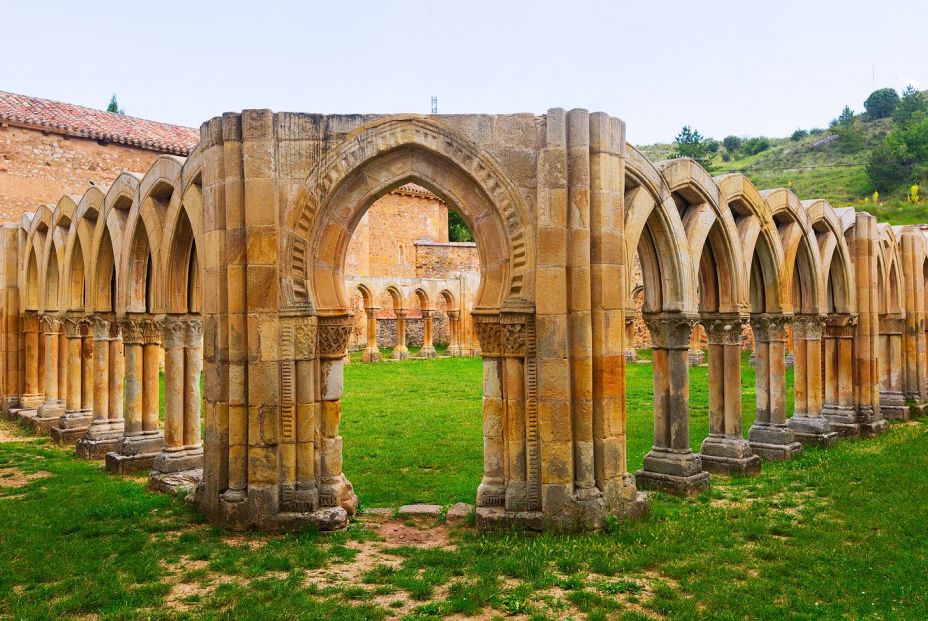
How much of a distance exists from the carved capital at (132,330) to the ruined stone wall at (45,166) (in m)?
14.3

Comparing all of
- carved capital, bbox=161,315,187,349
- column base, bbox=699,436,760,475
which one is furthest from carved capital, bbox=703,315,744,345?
carved capital, bbox=161,315,187,349

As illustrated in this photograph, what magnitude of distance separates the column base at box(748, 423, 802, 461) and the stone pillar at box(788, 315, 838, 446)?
1.12 m

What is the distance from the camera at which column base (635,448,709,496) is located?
27.9 ft

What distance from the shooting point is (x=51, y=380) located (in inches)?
583

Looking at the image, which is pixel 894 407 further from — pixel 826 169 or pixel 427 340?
pixel 826 169

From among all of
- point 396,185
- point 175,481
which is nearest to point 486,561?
point 396,185

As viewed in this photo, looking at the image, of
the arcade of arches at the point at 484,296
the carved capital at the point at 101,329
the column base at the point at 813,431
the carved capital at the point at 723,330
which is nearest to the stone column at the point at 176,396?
the arcade of arches at the point at 484,296

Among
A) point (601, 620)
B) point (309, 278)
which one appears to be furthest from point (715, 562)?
point (309, 278)

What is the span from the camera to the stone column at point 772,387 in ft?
35.4

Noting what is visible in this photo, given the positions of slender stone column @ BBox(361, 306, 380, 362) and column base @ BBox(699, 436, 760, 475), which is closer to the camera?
column base @ BBox(699, 436, 760, 475)

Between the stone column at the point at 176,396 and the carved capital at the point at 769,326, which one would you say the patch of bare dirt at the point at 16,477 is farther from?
the carved capital at the point at 769,326

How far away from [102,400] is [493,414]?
828cm

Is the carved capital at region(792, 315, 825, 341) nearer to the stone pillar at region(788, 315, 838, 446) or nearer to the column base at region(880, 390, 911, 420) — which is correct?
the stone pillar at region(788, 315, 838, 446)

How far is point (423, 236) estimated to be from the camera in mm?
44625
